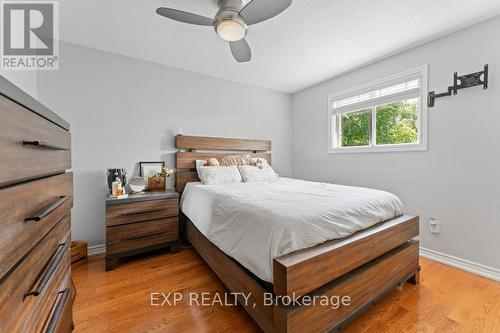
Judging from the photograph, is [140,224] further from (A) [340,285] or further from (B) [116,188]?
(A) [340,285]

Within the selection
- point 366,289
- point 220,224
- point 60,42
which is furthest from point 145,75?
point 366,289

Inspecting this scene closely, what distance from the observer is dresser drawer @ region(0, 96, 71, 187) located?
1.82ft

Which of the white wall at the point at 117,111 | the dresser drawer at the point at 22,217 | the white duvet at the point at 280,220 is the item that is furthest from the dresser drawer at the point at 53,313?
the white wall at the point at 117,111

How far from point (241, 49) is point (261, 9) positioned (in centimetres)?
55

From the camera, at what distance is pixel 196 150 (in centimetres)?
321

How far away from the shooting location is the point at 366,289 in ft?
4.72

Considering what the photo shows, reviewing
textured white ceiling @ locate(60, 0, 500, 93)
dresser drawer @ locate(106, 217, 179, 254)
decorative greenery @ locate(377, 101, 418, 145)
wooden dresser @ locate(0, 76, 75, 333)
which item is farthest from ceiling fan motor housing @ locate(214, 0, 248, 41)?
decorative greenery @ locate(377, 101, 418, 145)

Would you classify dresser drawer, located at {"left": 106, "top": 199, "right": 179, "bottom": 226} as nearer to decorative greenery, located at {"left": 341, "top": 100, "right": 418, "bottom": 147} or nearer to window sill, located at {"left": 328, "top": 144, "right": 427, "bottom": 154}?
window sill, located at {"left": 328, "top": 144, "right": 427, "bottom": 154}

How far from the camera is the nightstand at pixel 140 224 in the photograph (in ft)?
7.10

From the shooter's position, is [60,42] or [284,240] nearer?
[284,240]

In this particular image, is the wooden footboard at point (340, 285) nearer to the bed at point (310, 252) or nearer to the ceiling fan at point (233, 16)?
the bed at point (310, 252)

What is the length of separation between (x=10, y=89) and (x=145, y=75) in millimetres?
2574

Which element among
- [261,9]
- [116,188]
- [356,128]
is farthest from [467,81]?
[116,188]

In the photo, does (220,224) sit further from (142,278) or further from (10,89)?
(10,89)
